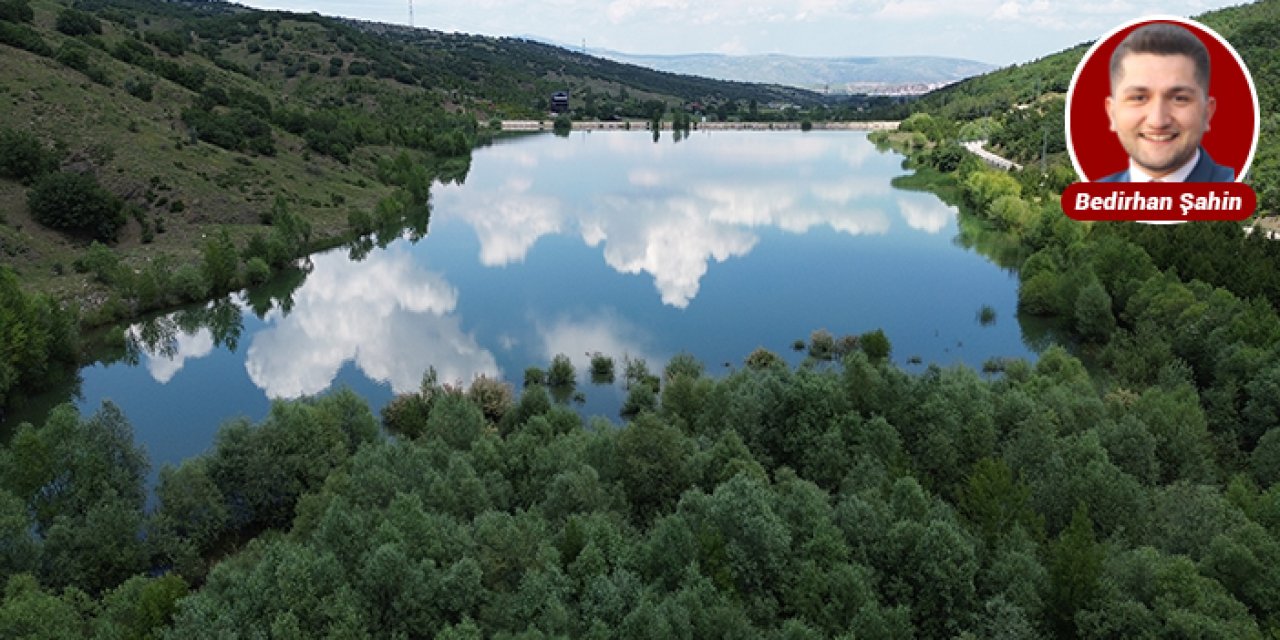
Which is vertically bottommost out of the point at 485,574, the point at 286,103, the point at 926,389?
the point at 485,574

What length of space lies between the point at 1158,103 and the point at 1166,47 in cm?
109

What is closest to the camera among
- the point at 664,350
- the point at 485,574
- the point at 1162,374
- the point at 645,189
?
the point at 485,574

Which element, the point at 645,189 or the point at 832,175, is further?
the point at 832,175

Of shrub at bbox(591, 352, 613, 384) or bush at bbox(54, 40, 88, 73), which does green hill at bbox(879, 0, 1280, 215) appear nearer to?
shrub at bbox(591, 352, 613, 384)

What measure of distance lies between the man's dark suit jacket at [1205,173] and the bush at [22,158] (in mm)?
78801

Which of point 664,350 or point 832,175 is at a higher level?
point 832,175

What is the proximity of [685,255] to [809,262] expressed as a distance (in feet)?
37.9

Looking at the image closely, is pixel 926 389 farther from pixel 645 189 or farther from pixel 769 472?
pixel 645 189

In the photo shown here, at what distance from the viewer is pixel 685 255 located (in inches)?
3054

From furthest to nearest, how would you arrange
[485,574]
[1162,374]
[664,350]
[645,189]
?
[645,189], [664,350], [1162,374], [485,574]

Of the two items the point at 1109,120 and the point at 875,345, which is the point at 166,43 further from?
the point at 1109,120

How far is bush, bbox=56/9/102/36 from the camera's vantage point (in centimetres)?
10000

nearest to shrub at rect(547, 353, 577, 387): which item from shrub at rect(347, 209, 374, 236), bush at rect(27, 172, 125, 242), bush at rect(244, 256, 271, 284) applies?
bush at rect(244, 256, 271, 284)

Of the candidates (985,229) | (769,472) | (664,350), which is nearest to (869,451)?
(769,472)
